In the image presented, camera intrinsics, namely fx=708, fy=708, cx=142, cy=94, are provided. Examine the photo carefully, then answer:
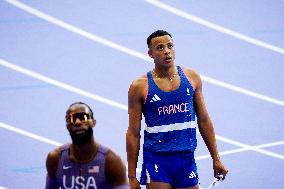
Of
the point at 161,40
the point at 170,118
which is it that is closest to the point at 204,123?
the point at 170,118

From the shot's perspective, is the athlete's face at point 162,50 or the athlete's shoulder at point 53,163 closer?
the athlete's shoulder at point 53,163

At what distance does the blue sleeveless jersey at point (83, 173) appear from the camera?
3900 millimetres

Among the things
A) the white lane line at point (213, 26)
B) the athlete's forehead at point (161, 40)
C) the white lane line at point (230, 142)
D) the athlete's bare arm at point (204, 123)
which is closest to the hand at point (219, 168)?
the athlete's bare arm at point (204, 123)

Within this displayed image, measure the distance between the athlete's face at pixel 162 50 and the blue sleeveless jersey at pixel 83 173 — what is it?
4.16 feet

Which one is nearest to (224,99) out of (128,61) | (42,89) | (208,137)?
(128,61)

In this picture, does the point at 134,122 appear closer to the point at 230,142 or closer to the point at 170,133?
the point at 170,133

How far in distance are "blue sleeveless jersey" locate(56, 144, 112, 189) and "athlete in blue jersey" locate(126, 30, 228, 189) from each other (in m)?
1.06

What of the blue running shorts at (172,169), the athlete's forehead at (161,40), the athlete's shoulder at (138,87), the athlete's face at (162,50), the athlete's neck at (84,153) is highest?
the athlete's forehead at (161,40)

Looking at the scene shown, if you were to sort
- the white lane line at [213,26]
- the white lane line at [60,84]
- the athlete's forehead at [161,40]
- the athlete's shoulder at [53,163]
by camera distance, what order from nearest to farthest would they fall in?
the athlete's shoulder at [53,163]
the athlete's forehead at [161,40]
the white lane line at [60,84]
the white lane line at [213,26]

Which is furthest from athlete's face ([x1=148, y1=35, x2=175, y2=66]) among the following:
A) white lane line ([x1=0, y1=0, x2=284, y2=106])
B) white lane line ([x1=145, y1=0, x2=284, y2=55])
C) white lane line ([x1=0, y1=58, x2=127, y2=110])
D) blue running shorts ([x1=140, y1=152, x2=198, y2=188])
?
white lane line ([x1=145, y1=0, x2=284, y2=55])

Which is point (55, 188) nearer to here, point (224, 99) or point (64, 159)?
point (64, 159)

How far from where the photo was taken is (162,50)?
5051mm

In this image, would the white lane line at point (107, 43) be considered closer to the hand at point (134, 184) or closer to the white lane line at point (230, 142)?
the white lane line at point (230, 142)

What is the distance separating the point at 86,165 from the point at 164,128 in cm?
118
